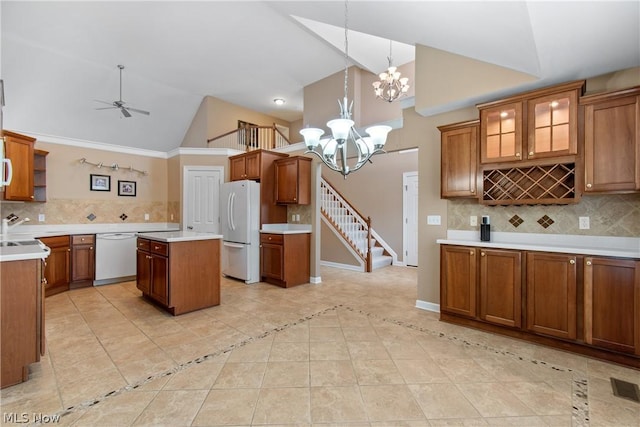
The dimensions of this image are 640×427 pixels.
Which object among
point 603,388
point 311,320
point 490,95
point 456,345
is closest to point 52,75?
point 311,320

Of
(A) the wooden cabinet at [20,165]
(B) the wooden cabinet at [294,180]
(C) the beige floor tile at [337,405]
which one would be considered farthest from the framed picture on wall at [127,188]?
(C) the beige floor tile at [337,405]

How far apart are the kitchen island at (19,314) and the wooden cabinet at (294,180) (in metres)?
3.48

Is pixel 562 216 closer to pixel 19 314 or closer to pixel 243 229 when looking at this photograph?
pixel 243 229

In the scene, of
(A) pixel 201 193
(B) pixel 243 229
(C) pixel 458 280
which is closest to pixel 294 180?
(B) pixel 243 229

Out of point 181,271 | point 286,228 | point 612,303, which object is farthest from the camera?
point 286,228

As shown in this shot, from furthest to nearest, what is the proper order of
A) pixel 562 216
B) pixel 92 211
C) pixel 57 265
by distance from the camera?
pixel 92 211 < pixel 57 265 < pixel 562 216

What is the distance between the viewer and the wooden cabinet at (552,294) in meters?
2.52

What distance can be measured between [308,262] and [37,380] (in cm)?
367

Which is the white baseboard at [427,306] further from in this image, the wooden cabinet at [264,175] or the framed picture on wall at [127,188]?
the framed picture on wall at [127,188]

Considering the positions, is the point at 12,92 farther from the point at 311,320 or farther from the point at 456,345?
the point at 456,345

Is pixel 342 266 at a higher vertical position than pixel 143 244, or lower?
lower

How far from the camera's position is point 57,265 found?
14.5ft

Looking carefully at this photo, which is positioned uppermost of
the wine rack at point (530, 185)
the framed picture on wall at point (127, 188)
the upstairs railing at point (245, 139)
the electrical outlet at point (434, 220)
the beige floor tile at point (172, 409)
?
the upstairs railing at point (245, 139)

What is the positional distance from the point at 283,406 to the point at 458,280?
2.30 metres
